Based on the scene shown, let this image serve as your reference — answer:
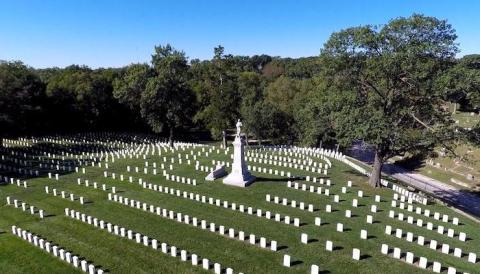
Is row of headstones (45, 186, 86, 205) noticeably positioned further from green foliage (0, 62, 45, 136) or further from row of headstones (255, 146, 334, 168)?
green foliage (0, 62, 45, 136)

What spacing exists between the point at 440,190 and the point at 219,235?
2999cm

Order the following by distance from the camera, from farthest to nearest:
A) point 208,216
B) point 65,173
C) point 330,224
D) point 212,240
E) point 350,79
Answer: point 65,173 → point 350,79 → point 208,216 → point 330,224 → point 212,240

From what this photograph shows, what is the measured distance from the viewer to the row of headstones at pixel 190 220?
19672 millimetres

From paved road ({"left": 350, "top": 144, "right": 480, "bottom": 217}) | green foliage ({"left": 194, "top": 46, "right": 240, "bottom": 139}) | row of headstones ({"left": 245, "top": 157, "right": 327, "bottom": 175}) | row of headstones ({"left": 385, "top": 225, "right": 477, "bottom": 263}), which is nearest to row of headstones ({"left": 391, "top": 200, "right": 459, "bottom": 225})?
row of headstones ({"left": 385, "top": 225, "right": 477, "bottom": 263})

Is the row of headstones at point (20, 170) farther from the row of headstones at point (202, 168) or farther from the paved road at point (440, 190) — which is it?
the paved road at point (440, 190)

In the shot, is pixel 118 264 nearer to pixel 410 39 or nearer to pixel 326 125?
pixel 410 39

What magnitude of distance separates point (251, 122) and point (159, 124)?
13373 millimetres

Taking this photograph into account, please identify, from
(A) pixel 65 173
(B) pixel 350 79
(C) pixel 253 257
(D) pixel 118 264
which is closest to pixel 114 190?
(A) pixel 65 173

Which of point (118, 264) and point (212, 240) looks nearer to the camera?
point (118, 264)

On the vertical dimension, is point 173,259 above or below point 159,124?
below

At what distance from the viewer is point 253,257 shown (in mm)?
18406

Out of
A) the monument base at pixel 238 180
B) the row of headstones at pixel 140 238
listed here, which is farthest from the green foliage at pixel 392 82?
the row of headstones at pixel 140 238

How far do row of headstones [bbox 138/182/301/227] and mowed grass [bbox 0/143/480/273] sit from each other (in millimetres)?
462

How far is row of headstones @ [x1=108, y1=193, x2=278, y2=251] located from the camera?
1967 centimetres
